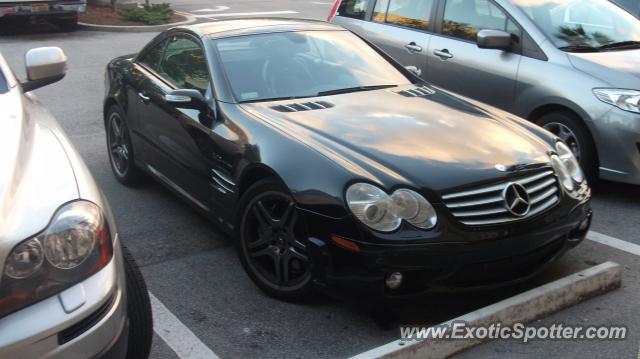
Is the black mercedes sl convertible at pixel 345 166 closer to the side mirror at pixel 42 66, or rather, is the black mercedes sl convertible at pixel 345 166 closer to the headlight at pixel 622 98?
the side mirror at pixel 42 66

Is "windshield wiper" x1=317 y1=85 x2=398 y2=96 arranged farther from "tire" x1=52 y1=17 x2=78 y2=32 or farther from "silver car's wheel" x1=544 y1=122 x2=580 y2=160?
"tire" x1=52 y1=17 x2=78 y2=32

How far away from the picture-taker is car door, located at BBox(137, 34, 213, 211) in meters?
4.41

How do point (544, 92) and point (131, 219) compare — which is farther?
point (544, 92)

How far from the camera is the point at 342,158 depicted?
3.52 m

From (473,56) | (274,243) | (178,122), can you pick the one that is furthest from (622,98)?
(178,122)

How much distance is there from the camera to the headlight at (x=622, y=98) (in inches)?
201

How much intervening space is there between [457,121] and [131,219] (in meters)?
2.46

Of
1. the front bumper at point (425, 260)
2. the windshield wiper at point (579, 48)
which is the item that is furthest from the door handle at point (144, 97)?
the windshield wiper at point (579, 48)

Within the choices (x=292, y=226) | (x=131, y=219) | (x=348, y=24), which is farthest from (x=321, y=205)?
(x=348, y=24)

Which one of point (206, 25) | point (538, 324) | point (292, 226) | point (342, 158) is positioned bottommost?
point (538, 324)

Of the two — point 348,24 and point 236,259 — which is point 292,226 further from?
point 348,24

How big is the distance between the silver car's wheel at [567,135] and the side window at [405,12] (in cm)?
182

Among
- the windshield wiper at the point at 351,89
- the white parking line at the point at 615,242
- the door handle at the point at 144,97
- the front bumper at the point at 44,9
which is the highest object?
the windshield wiper at the point at 351,89

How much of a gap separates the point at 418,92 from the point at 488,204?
149 cm
